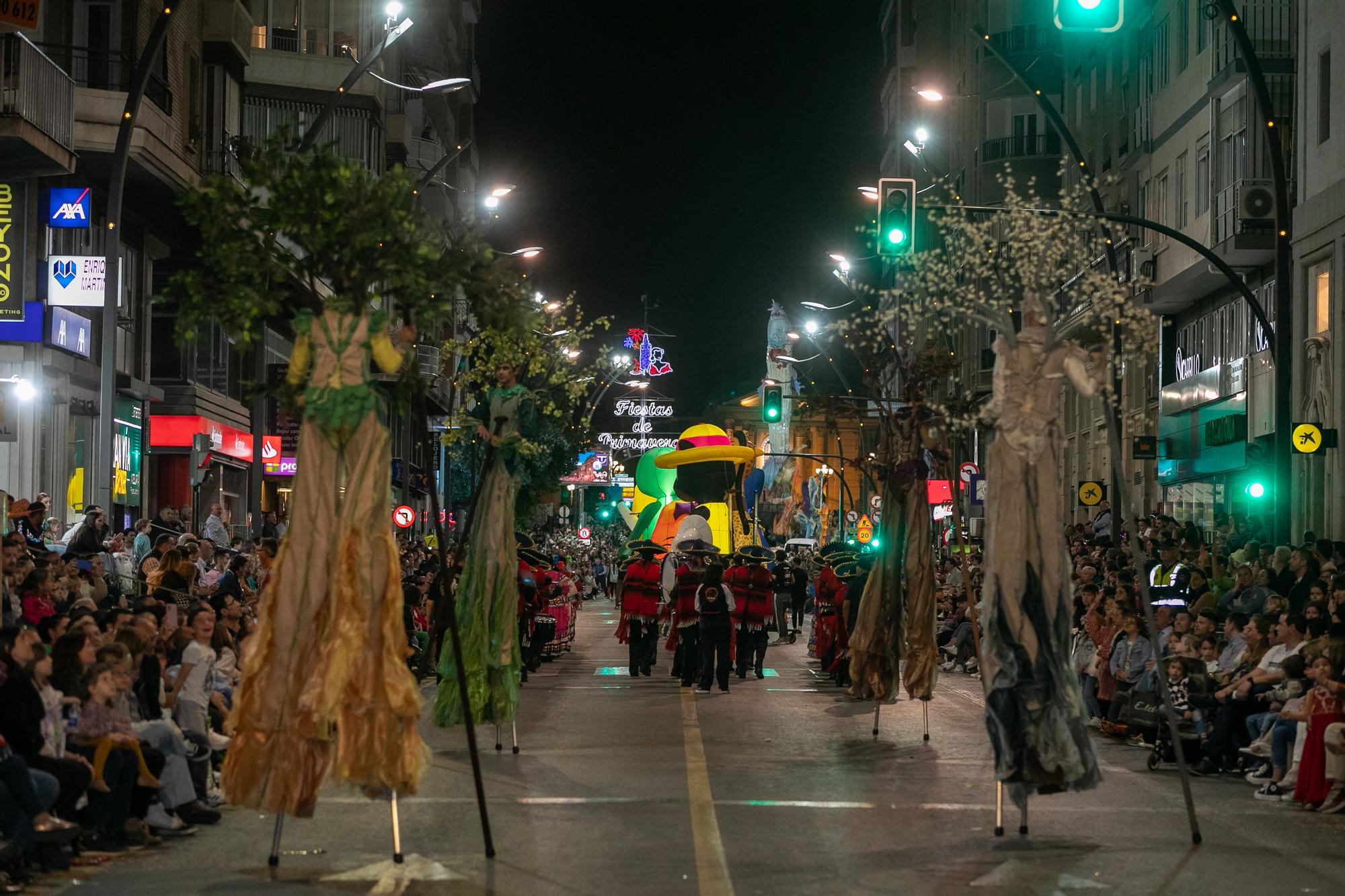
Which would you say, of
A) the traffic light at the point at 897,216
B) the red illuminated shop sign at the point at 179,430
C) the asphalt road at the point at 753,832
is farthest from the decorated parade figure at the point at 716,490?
the asphalt road at the point at 753,832

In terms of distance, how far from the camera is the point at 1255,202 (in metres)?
31.5

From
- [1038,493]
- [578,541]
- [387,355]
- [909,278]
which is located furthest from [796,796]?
[578,541]

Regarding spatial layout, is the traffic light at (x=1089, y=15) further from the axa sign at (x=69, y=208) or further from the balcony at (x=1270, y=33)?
the balcony at (x=1270, y=33)

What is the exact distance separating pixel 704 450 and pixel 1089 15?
25.6 metres

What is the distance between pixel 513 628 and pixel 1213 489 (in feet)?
86.5

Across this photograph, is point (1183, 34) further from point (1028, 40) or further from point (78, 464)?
point (78, 464)

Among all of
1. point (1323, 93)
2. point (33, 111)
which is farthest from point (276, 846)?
point (1323, 93)

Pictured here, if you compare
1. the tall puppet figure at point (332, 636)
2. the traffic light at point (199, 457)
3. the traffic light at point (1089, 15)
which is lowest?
the tall puppet figure at point (332, 636)

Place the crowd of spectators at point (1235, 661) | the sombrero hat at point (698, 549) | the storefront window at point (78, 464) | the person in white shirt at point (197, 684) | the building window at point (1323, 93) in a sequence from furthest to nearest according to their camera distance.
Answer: the storefront window at point (78, 464) < the building window at point (1323, 93) < the sombrero hat at point (698, 549) < the crowd of spectators at point (1235, 661) < the person in white shirt at point (197, 684)

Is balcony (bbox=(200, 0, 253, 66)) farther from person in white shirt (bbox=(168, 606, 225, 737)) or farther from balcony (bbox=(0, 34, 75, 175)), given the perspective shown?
person in white shirt (bbox=(168, 606, 225, 737))

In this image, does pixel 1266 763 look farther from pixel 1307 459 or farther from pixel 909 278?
pixel 1307 459

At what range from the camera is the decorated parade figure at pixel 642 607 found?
85.4 feet

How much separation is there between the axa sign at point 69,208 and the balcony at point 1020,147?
4234cm

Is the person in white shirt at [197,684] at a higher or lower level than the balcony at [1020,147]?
lower
